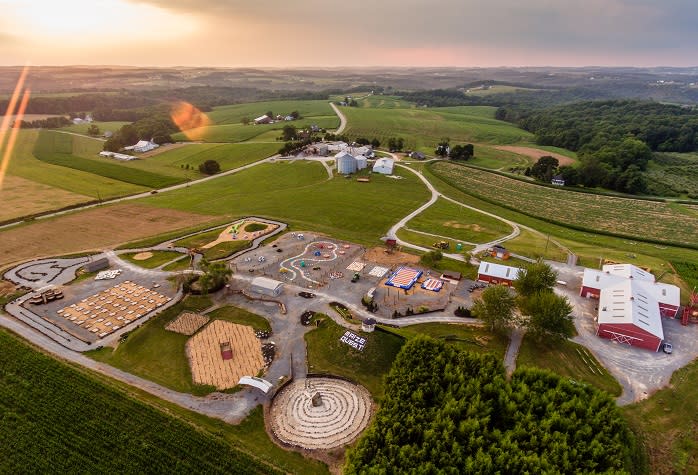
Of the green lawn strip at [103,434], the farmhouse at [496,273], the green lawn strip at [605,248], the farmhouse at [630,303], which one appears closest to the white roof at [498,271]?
the farmhouse at [496,273]

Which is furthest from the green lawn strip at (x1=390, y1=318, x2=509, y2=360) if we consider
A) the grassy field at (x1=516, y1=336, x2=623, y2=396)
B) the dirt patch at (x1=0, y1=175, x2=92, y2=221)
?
the dirt patch at (x1=0, y1=175, x2=92, y2=221)

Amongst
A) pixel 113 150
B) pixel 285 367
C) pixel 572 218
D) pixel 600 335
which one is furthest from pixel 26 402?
pixel 113 150

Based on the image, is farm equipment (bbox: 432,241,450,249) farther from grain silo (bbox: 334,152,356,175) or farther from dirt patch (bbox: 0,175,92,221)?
dirt patch (bbox: 0,175,92,221)

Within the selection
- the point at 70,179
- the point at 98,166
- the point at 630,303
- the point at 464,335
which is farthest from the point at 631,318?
the point at 98,166

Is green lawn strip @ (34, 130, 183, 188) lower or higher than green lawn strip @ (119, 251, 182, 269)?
higher

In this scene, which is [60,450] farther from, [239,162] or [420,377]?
[239,162]

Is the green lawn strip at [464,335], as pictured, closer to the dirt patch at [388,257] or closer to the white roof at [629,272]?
the dirt patch at [388,257]
